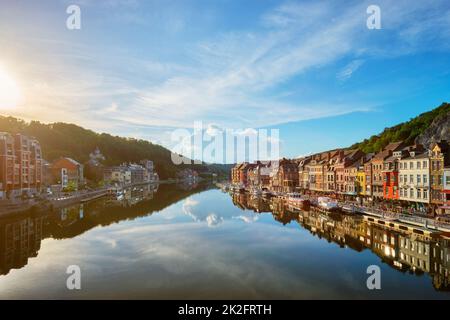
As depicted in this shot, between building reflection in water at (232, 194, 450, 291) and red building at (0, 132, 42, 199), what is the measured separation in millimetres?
45155

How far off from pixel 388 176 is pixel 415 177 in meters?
6.83

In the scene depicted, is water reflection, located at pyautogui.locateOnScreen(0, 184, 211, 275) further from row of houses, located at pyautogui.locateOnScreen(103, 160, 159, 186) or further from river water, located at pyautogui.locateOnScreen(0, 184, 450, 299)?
row of houses, located at pyautogui.locateOnScreen(103, 160, 159, 186)

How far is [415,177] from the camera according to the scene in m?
47.2

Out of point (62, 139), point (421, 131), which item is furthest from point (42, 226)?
point (62, 139)

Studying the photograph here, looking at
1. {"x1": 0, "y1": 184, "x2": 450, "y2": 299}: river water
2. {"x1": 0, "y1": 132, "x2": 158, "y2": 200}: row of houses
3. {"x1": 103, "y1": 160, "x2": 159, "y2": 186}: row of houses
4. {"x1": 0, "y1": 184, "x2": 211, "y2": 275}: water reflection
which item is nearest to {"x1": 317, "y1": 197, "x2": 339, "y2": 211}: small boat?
{"x1": 0, "y1": 184, "x2": 450, "y2": 299}: river water

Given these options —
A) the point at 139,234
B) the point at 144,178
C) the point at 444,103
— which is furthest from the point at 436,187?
the point at 144,178

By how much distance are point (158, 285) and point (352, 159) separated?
56.1 m

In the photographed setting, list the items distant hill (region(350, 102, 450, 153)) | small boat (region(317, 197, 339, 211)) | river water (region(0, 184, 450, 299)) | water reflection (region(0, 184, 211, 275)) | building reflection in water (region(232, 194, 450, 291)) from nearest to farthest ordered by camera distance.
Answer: river water (region(0, 184, 450, 299)) → building reflection in water (region(232, 194, 450, 291)) → water reflection (region(0, 184, 211, 275)) → small boat (region(317, 197, 339, 211)) → distant hill (region(350, 102, 450, 153))

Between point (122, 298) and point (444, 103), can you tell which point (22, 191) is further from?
point (444, 103)

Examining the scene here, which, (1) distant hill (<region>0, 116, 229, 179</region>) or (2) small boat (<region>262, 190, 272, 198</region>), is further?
(1) distant hill (<region>0, 116, 229, 179</region>)

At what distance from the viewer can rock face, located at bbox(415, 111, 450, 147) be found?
66.9m

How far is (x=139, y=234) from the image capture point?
133 ft

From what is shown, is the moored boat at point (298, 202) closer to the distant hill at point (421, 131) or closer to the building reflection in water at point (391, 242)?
the building reflection in water at point (391, 242)

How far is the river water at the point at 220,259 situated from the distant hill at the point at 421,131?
118 ft
